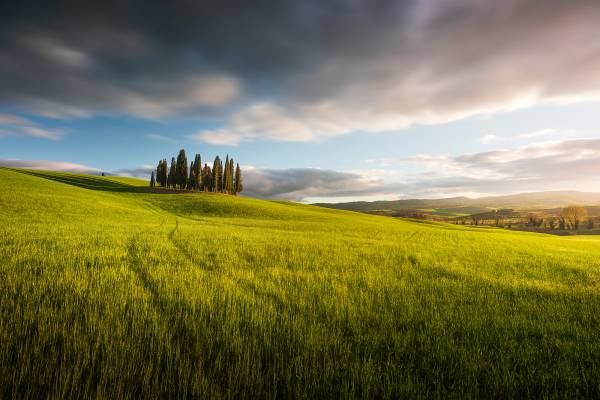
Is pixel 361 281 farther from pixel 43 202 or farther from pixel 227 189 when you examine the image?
pixel 227 189

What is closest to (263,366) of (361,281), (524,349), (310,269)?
(524,349)

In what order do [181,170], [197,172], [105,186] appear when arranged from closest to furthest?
[105,186]
[197,172]
[181,170]

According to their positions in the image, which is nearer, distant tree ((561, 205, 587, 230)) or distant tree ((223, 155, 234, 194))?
distant tree ((223, 155, 234, 194))

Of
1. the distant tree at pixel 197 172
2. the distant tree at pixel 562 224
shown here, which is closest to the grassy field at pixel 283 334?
the distant tree at pixel 197 172

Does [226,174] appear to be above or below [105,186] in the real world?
above

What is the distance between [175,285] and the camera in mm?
7402

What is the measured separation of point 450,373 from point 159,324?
4.62 meters

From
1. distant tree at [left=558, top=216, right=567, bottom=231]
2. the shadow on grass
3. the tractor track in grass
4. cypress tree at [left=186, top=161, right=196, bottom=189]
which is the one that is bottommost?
distant tree at [left=558, top=216, right=567, bottom=231]

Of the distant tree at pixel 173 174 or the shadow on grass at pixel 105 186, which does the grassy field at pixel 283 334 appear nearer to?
the shadow on grass at pixel 105 186

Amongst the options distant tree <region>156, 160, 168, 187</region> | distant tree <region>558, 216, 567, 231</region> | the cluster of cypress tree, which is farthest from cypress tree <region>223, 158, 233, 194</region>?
distant tree <region>558, 216, 567, 231</region>

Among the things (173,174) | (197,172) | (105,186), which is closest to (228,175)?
(197,172)

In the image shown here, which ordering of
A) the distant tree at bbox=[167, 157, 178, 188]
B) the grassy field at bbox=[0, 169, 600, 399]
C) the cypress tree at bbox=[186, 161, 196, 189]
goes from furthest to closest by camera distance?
1. the distant tree at bbox=[167, 157, 178, 188]
2. the cypress tree at bbox=[186, 161, 196, 189]
3. the grassy field at bbox=[0, 169, 600, 399]

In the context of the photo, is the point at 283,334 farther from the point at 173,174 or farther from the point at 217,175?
the point at 173,174

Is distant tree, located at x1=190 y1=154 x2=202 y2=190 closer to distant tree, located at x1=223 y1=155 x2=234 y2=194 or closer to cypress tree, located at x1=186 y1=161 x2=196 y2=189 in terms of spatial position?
cypress tree, located at x1=186 y1=161 x2=196 y2=189
